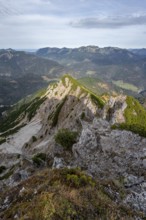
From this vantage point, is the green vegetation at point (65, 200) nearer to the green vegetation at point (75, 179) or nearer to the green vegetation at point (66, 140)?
the green vegetation at point (75, 179)

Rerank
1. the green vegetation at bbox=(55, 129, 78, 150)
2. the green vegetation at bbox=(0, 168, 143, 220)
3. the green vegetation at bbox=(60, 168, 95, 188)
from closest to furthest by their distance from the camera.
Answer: the green vegetation at bbox=(0, 168, 143, 220) → the green vegetation at bbox=(60, 168, 95, 188) → the green vegetation at bbox=(55, 129, 78, 150)

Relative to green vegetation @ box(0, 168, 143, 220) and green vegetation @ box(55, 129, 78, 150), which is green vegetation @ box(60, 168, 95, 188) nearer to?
green vegetation @ box(0, 168, 143, 220)

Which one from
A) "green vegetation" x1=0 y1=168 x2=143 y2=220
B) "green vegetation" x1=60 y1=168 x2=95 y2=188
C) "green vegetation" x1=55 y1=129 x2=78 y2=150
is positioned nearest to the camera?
"green vegetation" x1=0 y1=168 x2=143 y2=220

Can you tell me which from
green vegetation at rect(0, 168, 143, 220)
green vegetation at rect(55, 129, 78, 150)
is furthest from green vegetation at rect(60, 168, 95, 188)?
green vegetation at rect(55, 129, 78, 150)

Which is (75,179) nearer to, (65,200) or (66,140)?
(65,200)

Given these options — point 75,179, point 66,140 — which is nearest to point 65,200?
point 75,179

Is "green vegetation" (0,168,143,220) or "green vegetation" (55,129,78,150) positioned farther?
"green vegetation" (55,129,78,150)

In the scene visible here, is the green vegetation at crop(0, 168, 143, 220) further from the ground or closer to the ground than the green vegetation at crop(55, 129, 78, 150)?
further from the ground

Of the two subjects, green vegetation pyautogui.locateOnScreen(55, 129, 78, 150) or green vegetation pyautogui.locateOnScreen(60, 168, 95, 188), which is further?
green vegetation pyautogui.locateOnScreen(55, 129, 78, 150)

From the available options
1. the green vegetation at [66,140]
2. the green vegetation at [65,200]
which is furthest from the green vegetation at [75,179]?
the green vegetation at [66,140]
